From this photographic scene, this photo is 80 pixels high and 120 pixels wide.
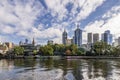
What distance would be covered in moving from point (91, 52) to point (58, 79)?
158689 mm

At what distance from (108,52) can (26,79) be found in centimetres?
16249

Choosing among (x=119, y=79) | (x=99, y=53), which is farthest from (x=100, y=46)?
(x=119, y=79)

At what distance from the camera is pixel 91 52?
199750mm

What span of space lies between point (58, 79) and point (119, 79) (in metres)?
11.0

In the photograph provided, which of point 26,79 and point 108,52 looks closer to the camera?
Result: point 26,79

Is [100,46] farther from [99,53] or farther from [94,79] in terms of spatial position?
[94,79]

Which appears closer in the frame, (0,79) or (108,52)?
(0,79)

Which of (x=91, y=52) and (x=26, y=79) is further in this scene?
(x=91, y=52)

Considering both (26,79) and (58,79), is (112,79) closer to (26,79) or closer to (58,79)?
(58,79)

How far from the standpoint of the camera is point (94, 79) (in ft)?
141

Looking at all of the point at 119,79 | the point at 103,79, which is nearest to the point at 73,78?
the point at 103,79

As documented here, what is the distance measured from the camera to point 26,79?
4291cm

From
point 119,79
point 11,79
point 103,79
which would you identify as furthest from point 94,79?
point 11,79

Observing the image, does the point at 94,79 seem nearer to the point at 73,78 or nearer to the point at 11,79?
the point at 73,78
